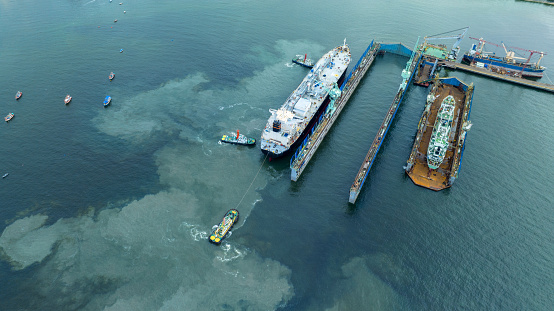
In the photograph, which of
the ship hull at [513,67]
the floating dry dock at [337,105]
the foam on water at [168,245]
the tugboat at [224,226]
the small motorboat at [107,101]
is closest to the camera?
the foam on water at [168,245]

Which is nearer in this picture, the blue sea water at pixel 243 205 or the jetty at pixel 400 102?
the blue sea water at pixel 243 205

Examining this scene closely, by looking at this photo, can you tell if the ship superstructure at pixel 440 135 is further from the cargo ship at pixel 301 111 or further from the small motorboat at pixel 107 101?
the small motorboat at pixel 107 101

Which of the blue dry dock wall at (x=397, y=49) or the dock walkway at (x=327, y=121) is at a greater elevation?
the blue dry dock wall at (x=397, y=49)

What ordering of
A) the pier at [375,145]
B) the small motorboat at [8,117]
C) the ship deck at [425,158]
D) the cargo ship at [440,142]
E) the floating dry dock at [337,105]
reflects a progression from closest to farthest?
the pier at [375,145] < the ship deck at [425,158] < the cargo ship at [440,142] < the floating dry dock at [337,105] < the small motorboat at [8,117]

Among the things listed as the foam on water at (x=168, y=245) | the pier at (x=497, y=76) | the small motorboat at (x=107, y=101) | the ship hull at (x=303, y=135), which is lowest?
the foam on water at (x=168, y=245)

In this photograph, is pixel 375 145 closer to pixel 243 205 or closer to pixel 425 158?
pixel 425 158

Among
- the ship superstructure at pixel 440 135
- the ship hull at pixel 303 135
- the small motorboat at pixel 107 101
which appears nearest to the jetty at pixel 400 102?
the ship hull at pixel 303 135

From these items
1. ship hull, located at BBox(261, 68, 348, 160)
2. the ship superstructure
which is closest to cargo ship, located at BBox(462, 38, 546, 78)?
the ship superstructure

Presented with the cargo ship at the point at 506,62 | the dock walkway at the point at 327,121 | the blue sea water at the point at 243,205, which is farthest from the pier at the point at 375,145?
the cargo ship at the point at 506,62

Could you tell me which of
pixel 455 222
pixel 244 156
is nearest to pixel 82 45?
pixel 244 156
